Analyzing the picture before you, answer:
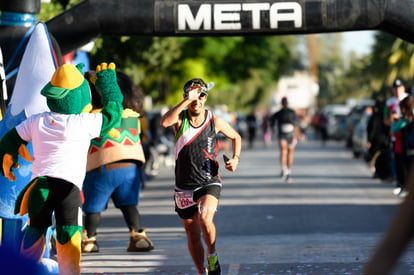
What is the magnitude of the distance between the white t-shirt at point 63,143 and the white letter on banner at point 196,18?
393cm

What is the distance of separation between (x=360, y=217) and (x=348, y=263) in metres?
4.49

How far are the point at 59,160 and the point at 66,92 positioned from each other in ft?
1.69

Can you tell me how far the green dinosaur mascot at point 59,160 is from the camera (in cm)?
729

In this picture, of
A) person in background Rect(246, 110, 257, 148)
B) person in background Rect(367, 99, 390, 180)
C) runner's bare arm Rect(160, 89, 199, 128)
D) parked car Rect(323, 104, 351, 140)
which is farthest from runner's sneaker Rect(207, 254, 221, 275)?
parked car Rect(323, 104, 351, 140)

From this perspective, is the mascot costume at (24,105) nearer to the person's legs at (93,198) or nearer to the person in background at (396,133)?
the person's legs at (93,198)

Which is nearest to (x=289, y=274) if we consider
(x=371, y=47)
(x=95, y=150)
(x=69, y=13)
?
(x=95, y=150)

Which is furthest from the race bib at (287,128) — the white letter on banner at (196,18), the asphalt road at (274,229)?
the white letter on banner at (196,18)

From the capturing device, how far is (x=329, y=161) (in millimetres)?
31297

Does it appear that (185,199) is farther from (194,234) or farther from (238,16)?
(238,16)

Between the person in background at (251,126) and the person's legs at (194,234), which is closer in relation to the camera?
the person's legs at (194,234)

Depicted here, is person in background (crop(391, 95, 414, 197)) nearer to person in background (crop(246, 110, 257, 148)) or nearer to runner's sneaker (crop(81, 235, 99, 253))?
runner's sneaker (crop(81, 235, 99, 253))

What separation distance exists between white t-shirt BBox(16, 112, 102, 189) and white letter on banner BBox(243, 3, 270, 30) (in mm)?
4124

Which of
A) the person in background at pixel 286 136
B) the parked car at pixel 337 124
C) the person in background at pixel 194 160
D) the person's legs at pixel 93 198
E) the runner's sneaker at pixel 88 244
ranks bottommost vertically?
the parked car at pixel 337 124

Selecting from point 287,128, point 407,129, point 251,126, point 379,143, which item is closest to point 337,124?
point 251,126
